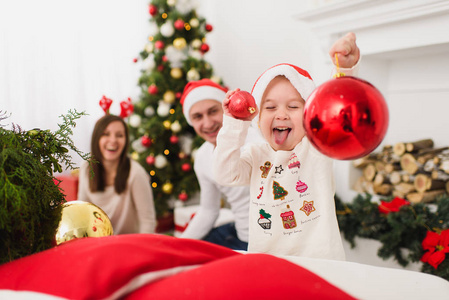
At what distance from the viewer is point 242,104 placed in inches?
33.6

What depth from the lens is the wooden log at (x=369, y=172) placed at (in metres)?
2.38

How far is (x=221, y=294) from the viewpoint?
1.40 ft

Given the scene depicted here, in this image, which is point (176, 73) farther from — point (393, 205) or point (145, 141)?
point (393, 205)

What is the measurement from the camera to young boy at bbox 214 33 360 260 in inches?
37.6

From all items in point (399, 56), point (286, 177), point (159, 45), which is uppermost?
point (159, 45)

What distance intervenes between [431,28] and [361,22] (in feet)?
1.24

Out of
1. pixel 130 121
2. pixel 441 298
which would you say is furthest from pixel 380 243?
pixel 130 121

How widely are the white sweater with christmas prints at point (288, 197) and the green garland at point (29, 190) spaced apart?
368 mm

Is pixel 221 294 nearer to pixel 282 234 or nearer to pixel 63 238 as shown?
pixel 63 238

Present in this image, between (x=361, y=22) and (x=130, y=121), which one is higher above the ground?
(x=361, y=22)

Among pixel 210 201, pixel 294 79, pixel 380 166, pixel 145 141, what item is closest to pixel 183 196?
pixel 145 141

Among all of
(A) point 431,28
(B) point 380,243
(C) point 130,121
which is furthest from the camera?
(C) point 130,121

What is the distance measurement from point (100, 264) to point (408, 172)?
2142mm

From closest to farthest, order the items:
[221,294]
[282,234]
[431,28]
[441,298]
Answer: [221,294], [441,298], [282,234], [431,28]
